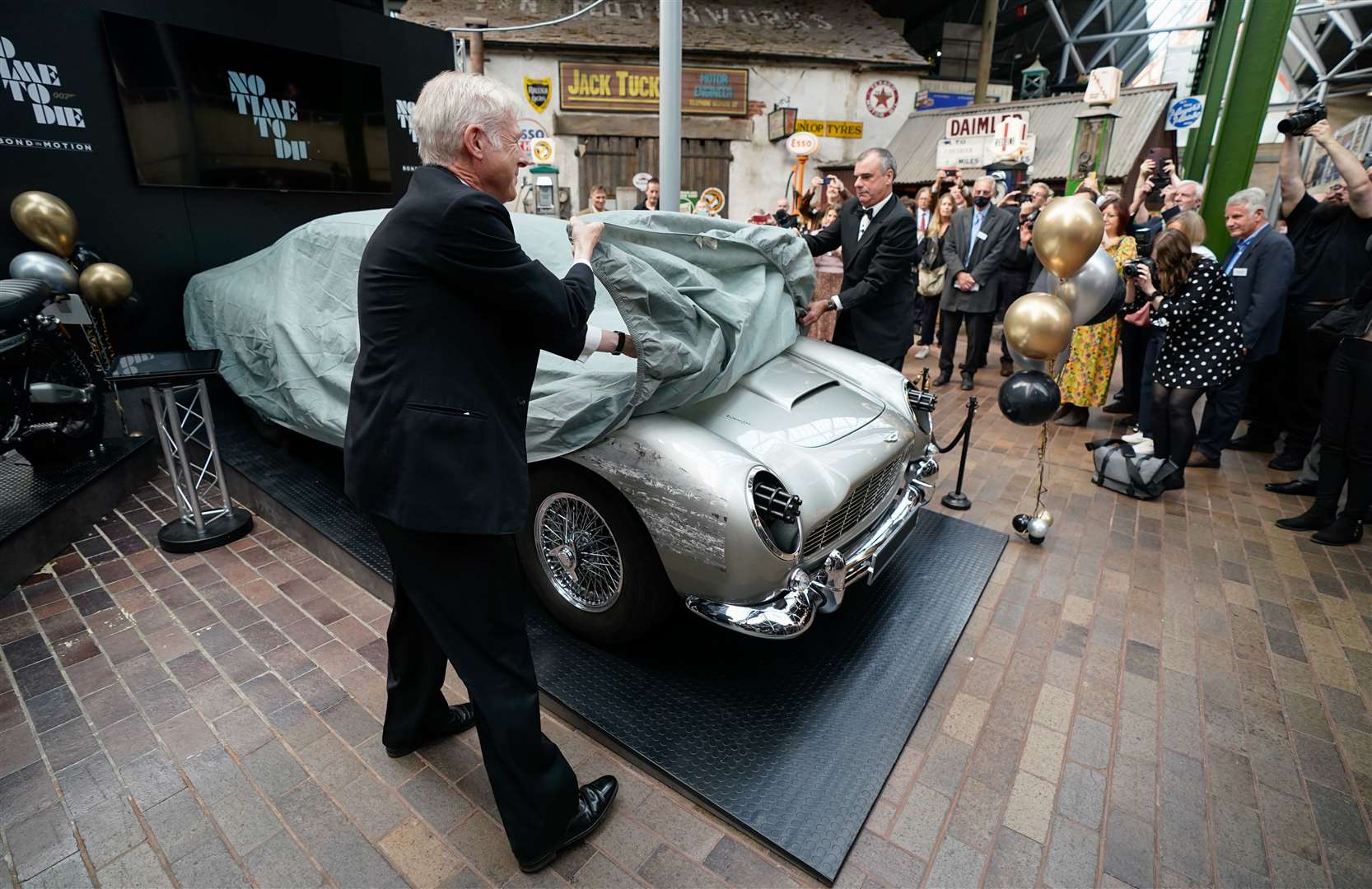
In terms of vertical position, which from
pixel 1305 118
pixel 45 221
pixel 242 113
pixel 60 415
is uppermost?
pixel 242 113

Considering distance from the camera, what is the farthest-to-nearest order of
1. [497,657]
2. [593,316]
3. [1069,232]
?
[1069,232] → [593,316] → [497,657]

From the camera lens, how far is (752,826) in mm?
1907

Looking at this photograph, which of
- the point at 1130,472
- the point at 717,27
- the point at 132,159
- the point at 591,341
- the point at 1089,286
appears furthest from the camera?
the point at 717,27

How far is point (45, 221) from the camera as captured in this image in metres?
4.18

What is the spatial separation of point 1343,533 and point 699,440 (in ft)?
13.2

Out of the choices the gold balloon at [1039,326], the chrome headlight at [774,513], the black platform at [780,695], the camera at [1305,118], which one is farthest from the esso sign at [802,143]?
the chrome headlight at [774,513]


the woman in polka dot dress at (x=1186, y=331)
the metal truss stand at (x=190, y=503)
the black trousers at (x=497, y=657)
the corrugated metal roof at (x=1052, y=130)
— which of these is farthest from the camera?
the corrugated metal roof at (x=1052, y=130)

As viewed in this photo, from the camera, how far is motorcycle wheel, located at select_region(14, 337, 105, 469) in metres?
3.60

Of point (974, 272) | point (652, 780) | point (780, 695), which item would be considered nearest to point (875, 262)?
point (780, 695)

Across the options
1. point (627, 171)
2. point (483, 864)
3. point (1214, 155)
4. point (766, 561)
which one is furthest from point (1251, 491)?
point (627, 171)

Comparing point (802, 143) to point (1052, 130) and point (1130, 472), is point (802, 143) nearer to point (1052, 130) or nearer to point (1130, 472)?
point (1052, 130)

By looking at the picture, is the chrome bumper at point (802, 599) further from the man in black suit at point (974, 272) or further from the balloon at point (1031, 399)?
the man in black suit at point (974, 272)

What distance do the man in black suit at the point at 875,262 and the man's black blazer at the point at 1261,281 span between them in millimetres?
2210

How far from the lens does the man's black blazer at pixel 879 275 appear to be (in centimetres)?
411
